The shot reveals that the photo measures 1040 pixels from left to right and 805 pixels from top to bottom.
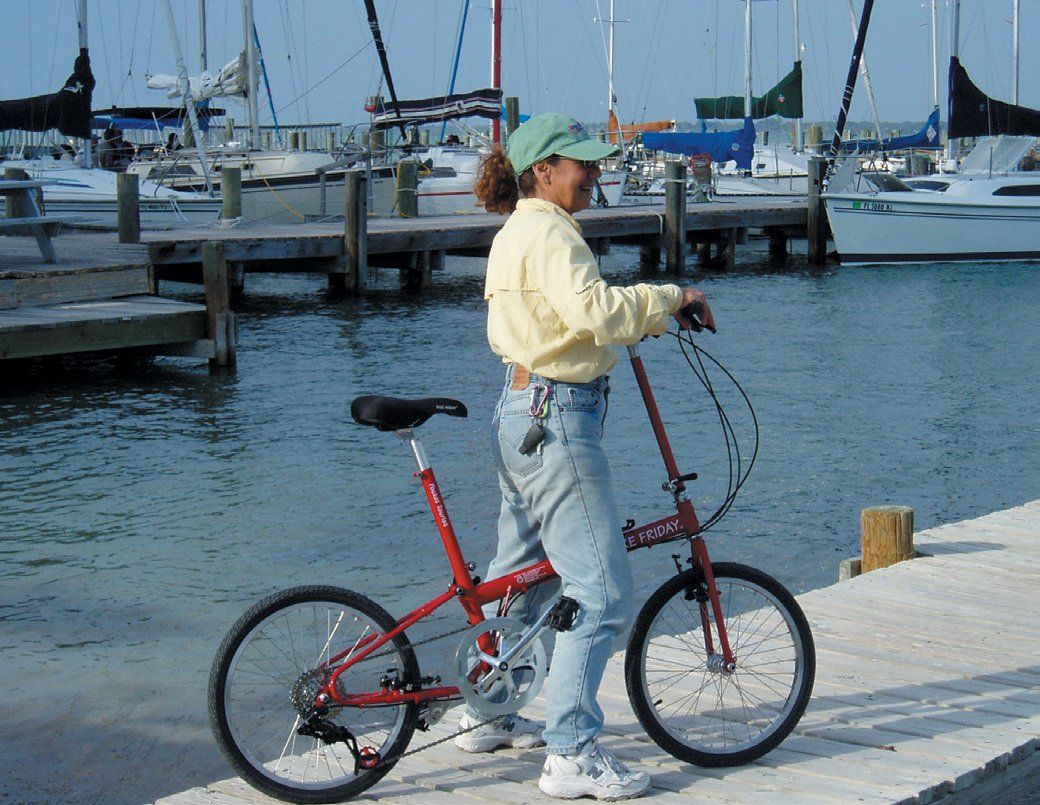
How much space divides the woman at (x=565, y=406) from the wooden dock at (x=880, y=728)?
216mm

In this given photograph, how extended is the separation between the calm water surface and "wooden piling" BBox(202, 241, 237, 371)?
0.28 meters

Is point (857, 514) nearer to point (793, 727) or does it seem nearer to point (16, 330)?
point (793, 727)

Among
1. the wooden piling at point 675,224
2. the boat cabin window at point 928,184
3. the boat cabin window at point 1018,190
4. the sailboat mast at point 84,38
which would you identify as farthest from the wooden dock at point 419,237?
the sailboat mast at point 84,38

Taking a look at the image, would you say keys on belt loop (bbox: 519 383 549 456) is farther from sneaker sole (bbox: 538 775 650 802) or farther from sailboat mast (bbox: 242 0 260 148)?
sailboat mast (bbox: 242 0 260 148)

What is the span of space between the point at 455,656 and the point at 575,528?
18.5 inches

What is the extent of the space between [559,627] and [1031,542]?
4008 mm

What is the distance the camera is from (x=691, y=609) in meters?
3.95

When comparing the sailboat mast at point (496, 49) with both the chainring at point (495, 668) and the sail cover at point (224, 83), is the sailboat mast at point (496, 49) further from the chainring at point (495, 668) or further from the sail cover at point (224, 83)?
the chainring at point (495, 668)

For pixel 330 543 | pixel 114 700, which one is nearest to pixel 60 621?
pixel 114 700

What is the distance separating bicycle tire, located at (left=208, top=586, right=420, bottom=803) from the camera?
3.51 m

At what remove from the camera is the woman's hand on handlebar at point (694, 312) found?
3611mm

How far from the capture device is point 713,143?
1500 inches

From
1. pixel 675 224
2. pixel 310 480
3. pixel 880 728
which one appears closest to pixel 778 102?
pixel 675 224

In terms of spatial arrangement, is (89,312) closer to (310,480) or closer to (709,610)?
(310,480)
